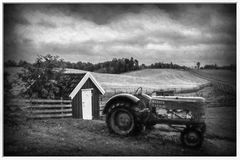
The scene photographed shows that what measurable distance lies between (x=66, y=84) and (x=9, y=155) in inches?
149

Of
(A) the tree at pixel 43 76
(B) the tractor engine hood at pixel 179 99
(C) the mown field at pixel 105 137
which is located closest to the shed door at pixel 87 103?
(A) the tree at pixel 43 76

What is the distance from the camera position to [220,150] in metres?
6.22

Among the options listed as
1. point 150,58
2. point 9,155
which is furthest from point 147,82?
point 9,155

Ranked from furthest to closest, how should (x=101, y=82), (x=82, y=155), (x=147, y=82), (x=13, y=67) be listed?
(x=101, y=82) < (x=147, y=82) < (x=13, y=67) < (x=82, y=155)

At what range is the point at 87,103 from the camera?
1016cm

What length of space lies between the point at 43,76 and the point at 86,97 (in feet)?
6.71

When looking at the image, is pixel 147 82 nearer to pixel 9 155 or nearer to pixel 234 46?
pixel 234 46

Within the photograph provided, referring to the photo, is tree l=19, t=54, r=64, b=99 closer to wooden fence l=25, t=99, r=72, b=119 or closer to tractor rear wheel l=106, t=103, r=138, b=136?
wooden fence l=25, t=99, r=72, b=119

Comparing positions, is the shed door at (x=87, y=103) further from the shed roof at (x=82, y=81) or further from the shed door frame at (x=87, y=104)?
the shed roof at (x=82, y=81)

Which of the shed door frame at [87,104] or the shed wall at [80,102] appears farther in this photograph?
the shed door frame at [87,104]

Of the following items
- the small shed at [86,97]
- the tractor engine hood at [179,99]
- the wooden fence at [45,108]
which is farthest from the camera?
the small shed at [86,97]

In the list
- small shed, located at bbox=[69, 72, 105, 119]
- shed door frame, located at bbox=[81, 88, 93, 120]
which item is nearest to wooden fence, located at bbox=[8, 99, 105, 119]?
small shed, located at bbox=[69, 72, 105, 119]

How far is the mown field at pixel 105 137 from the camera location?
6020 millimetres

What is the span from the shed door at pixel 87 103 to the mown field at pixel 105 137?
1.65 metres
